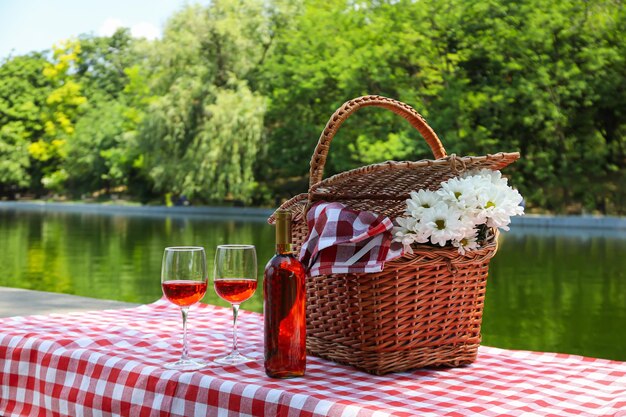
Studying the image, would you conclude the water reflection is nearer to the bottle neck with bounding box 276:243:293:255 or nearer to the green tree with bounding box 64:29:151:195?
the bottle neck with bounding box 276:243:293:255

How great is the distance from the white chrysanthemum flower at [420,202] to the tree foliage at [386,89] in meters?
24.8

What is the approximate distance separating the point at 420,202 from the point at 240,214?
2826 cm

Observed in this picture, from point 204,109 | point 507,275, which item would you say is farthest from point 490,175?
point 204,109

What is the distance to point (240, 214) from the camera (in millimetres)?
29750

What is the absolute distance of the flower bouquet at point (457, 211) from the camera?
63.0 inches

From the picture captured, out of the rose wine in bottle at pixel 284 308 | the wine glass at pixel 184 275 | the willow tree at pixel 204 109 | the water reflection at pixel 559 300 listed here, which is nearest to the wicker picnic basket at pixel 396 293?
the rose wine in bottle at pixel 284 308

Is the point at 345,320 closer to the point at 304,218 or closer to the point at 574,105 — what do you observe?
the point at 304,218

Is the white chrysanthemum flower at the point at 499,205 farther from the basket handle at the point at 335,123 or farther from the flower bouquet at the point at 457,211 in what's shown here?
the basket handle at the point at 335,123

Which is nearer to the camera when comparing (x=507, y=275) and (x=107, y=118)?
(x=507, y=275)

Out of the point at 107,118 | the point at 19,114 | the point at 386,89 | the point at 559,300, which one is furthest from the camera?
the point at 19,114

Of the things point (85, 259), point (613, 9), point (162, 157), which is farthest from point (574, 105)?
point (85, 259)

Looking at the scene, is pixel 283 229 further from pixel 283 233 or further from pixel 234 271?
pixel 234 271

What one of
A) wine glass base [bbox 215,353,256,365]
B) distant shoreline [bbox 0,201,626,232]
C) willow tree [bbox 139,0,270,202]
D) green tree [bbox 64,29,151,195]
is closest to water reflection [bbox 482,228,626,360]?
wine glass base [bbox 215,353,256,365]

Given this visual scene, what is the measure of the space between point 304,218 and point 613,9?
29.3 metres
